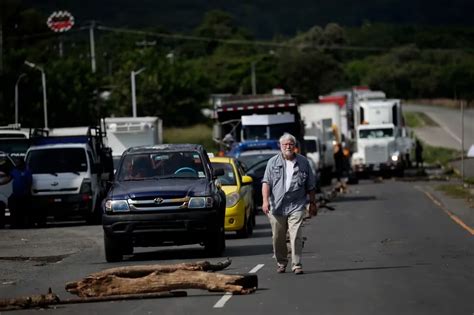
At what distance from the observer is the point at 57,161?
34469 mm

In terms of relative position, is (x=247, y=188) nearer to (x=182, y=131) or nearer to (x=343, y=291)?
(x=343, y=291)

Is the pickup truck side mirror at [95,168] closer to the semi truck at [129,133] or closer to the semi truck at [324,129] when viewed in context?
the semi truck at [129,133]

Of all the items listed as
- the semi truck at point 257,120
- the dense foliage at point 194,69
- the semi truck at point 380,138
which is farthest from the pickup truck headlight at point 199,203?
the semi truck at point 380,138

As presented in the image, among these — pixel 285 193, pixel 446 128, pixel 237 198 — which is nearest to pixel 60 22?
pixel 446 128

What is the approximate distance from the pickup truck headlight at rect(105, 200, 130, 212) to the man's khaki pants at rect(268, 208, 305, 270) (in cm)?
324

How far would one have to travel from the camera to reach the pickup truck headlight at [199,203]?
2166cm

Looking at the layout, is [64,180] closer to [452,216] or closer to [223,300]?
[452,216]

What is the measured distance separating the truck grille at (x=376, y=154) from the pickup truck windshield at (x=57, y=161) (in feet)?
102

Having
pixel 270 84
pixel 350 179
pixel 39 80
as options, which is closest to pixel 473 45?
pixel 270 84

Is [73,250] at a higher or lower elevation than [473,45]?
lower

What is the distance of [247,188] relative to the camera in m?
28.4

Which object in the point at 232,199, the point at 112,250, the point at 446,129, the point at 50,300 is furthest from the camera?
the point at 446,129

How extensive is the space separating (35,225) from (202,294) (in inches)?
782

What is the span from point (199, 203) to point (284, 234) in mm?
2833
